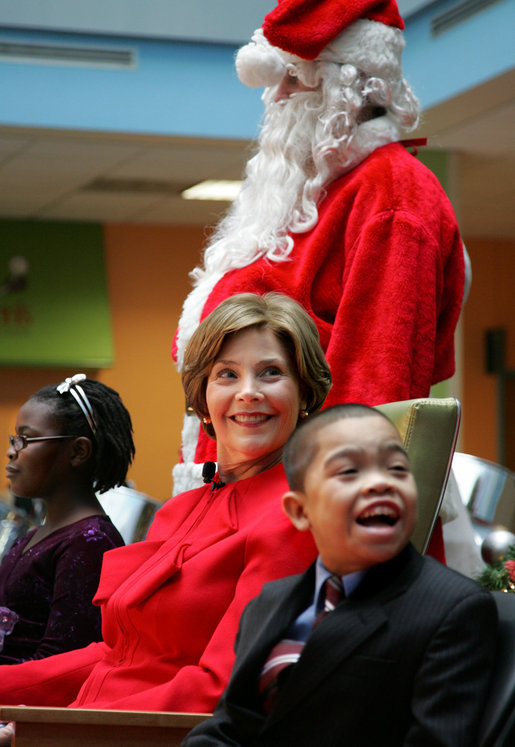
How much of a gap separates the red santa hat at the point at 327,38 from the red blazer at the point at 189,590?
38.0 inches

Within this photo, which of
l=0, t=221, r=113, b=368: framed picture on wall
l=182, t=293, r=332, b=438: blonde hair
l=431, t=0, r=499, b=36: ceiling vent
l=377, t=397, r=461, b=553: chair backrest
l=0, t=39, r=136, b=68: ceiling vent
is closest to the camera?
l=377, t=397, r=461, b=553: chair backrest

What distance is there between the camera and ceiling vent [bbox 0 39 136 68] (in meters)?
4.96

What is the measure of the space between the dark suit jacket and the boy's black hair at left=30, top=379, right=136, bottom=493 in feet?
3.25


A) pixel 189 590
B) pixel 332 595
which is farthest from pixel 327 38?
pixel 332 595

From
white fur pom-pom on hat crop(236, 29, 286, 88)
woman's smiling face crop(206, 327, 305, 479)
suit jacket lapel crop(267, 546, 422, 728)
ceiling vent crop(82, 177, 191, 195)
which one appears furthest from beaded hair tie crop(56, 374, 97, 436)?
ceiling vent crop(82, 177, 191, 195)

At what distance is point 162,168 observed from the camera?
6273 mm

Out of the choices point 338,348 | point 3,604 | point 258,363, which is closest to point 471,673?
point 258,363

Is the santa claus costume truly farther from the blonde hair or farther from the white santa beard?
the blonde hair

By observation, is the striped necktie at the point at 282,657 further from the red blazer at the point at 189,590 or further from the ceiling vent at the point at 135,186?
the ceiling vent at the point at 135,186

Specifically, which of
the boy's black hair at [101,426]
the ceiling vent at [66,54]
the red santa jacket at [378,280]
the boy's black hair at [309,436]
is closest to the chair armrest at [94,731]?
the boy's black hair at [309,436]

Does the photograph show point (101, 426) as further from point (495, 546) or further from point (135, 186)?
point (135, 186)

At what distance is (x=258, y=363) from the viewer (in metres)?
1.51

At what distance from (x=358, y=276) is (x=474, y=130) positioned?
3825 mm

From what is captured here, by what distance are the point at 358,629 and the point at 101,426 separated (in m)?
1.10
